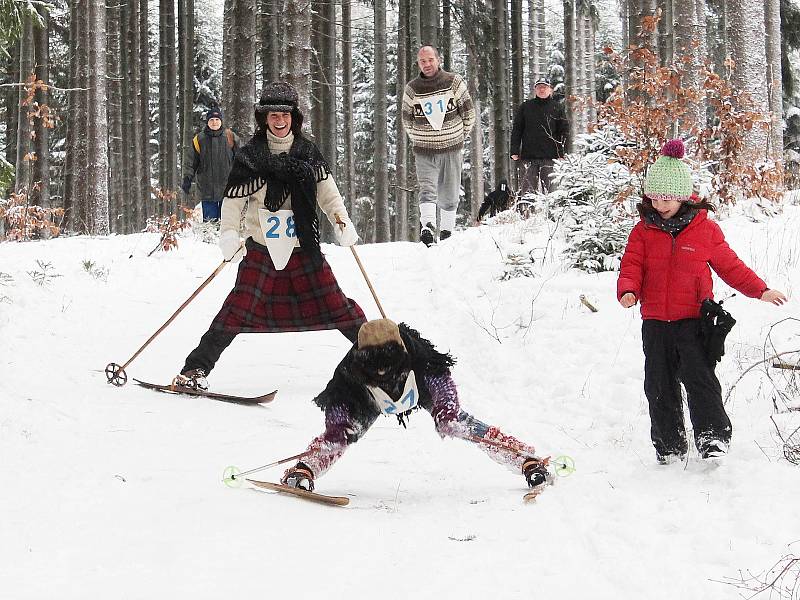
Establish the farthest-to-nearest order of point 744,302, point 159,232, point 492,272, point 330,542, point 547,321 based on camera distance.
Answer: point 159,232, point 492,272, point 547,321, point 744,302, point 330,542

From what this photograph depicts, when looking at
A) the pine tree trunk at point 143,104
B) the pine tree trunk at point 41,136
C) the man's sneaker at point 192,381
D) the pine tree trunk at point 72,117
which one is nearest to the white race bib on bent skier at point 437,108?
the man's sneaker at point 192,381

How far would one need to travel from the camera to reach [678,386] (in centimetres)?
446

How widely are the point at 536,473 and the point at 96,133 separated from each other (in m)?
11.4

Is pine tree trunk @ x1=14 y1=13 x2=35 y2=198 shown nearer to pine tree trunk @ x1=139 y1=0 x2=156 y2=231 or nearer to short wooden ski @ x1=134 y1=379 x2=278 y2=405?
pine tree trunk @ x1=139 y1=0 x2=156 y2=231

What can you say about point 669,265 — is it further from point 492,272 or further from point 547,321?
point 492,272

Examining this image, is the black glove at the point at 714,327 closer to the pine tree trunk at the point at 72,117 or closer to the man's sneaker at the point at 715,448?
the man's sneaker at the point at 715,448

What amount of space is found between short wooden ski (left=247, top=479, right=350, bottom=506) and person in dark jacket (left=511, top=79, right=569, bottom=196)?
817 centimetres

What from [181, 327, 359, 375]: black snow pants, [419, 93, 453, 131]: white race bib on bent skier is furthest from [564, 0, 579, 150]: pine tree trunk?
[181, 327, 359, 375]: black snow pants

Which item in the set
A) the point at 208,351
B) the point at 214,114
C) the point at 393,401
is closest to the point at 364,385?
the point at 393,401

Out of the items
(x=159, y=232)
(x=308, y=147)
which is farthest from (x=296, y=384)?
(x=159, y=232)

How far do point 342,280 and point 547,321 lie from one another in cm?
320

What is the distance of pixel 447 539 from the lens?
3576 millimetres

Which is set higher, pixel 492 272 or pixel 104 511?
pixel 492 272

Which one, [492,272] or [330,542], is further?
[492,272]
